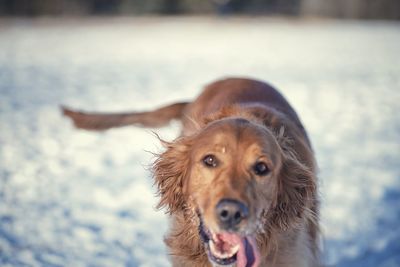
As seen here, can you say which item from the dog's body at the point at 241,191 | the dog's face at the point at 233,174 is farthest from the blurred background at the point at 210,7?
the dog's face at the point at 233,174

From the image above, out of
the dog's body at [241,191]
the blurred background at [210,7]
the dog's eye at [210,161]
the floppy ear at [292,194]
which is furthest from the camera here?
the blurred background at [210,7]

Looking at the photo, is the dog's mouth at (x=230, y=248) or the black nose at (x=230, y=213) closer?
the black nose at (x=230, y=213)

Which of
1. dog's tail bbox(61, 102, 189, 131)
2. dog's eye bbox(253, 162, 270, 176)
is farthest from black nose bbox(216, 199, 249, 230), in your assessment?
dog's tail bbox(61, 102, 189, 131)

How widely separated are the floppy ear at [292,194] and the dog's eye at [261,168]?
176 mm

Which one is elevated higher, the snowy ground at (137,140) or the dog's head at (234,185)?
the snowy ground at (137,140)

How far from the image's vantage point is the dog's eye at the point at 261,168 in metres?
2.37

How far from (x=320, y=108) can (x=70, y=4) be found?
20.4 meters

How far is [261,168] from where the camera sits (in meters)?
2.38

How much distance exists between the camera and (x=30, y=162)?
484 cm

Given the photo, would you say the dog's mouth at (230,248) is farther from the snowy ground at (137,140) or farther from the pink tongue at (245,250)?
the snowy ground at (137,140)

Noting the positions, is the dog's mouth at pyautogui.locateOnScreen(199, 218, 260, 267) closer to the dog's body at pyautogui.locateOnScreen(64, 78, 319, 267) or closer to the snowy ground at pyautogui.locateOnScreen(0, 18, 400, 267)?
the dog's body at pyautogui.locateOnScreen(64, 78, 319, 267)

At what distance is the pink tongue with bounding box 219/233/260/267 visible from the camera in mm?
2314

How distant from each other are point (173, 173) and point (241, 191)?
1.78 feet

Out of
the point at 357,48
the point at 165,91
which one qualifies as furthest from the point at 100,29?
the point at 165,91
